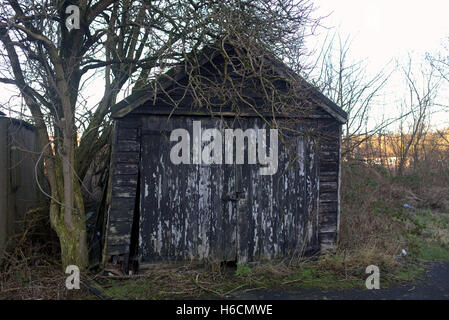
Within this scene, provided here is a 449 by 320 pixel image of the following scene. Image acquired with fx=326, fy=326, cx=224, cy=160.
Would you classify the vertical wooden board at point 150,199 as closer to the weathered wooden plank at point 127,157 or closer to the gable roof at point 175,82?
the weathered wooden plank at point 127,157

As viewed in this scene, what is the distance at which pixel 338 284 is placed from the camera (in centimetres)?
504

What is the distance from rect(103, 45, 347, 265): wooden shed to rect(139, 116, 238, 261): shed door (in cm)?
2

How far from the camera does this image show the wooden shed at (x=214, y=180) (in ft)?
17.2

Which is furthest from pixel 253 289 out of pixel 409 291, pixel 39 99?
pixel 39 99

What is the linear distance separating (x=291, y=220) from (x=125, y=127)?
3.26 m

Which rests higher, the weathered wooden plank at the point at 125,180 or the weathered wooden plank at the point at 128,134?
the weathered wooden plank at the point at 128,134

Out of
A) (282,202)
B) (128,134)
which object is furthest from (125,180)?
(282,202)

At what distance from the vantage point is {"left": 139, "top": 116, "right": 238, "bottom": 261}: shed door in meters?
5.29

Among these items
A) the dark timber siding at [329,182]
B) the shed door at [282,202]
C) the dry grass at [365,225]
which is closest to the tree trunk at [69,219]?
the shed door at [282,202]

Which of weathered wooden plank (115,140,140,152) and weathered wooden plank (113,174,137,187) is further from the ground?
weathered wooden plank (115,140,140,152)

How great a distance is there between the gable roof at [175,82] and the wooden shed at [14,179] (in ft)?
4.77

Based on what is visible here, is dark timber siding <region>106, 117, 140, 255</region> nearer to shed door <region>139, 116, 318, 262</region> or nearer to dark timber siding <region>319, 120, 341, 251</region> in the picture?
shed door <region>139, 116, 318, 262</region>

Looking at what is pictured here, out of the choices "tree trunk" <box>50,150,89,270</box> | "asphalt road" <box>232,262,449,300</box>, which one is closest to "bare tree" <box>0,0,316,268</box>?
"tree trunk" <box>50,150,89,270</box>
